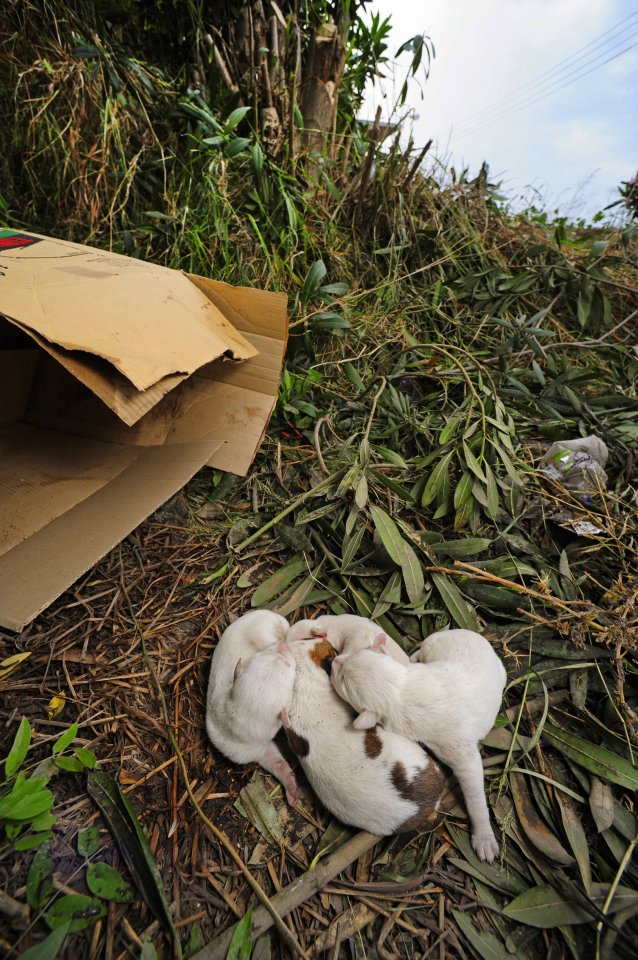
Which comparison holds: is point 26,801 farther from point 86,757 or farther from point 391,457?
point 391,457

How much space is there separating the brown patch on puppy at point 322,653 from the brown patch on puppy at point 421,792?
12.2 inches

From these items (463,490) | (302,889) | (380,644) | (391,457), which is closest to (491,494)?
(463,490)

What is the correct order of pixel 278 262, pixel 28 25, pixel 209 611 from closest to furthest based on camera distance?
pixel 209 611 < pixel 278 262 < pixel 28 25

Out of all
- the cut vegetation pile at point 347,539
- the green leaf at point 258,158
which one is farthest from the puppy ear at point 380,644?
the green leaf at point 258,158

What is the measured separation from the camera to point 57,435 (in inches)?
59.8

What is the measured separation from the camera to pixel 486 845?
98 cm

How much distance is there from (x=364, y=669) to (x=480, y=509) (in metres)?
0.66

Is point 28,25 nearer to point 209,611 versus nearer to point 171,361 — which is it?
point 171,361

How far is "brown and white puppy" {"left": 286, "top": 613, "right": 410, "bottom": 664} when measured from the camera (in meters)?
1.24

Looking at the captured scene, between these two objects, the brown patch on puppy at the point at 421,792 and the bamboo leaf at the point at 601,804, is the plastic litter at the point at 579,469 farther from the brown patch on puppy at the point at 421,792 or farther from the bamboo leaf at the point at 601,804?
the brown patch on puppy at the point at 421,792

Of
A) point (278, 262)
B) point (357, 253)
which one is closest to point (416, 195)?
point (357, 253)

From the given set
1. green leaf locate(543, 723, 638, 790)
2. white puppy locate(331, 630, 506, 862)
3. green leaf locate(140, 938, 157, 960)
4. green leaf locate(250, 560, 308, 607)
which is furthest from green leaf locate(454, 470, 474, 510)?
green leaf locate(140, 938, 157, 960)

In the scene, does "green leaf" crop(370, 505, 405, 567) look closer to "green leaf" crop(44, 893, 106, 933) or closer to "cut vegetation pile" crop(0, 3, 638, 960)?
"cut vegetation pile" crop(0, 3, 638, 960)

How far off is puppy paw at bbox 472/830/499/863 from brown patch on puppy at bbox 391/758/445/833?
9 cm
